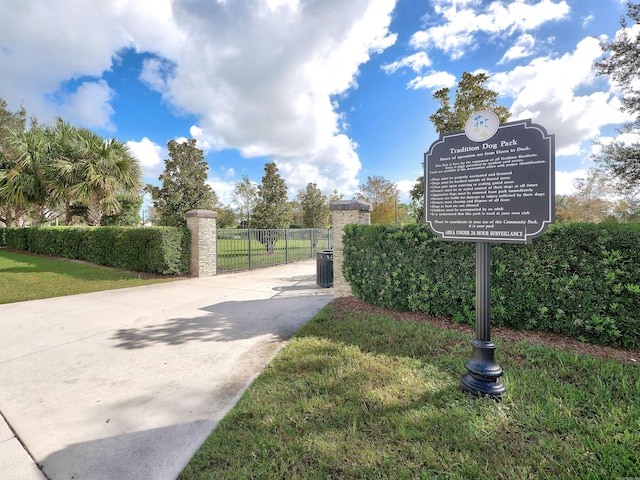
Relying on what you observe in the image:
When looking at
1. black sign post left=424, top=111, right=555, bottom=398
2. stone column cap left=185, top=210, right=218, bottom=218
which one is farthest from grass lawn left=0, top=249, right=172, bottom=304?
black sign post left=424, top=111, right=555, bottom=398

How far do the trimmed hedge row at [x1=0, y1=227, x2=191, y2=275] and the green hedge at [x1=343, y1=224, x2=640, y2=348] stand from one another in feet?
23.6

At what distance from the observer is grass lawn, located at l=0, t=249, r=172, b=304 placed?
7194 millimetres

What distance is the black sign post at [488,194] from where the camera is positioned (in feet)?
7.93

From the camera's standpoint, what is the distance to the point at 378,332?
4.22 meters

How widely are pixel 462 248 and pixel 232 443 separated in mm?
3811

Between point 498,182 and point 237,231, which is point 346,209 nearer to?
point 498,182

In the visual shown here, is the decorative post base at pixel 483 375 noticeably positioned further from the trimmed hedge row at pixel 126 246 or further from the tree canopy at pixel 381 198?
the tree canopy at pixel 381 198

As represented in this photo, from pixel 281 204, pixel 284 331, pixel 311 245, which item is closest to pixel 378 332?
pixel 284 331

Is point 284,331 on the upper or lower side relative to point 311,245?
lower

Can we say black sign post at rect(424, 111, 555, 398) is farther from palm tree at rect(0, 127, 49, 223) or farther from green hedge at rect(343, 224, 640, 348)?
palm tree at rect(0, 127, 49, 223)

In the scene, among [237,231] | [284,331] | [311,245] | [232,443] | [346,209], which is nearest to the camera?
[232,443]

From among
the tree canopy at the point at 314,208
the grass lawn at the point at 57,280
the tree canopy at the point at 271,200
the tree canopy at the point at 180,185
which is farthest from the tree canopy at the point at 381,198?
the grass lawn at the point at 57,280

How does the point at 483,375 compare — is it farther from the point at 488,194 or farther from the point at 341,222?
the point at 341,222

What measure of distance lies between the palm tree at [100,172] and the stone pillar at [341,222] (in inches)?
541
